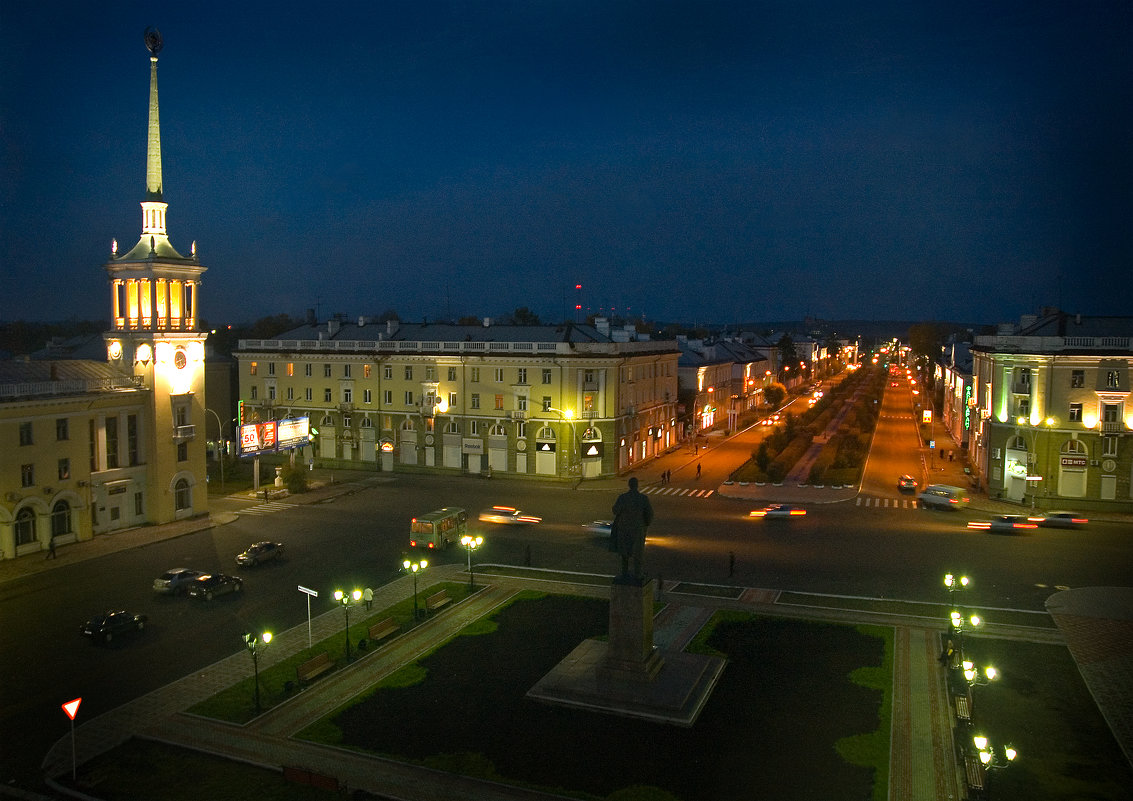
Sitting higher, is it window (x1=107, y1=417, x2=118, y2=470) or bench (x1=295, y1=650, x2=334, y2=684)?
window (x1=107, y1=417, x2=118, y2=470)

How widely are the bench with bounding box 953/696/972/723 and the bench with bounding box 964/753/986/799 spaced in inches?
86.1

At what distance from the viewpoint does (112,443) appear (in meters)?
45.1

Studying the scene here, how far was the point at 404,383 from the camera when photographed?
67.8 metres

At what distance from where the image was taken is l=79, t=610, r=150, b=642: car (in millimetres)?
27906

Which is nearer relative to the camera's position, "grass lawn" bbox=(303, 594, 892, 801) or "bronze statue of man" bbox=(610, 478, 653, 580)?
"grass lawn" bbox=(303, 594, 892, 801)

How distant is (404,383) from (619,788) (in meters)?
51.7

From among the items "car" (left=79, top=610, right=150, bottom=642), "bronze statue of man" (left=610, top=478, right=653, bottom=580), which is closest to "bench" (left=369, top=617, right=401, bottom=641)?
"car" (left=79, top=610, right=150, bottom=642)

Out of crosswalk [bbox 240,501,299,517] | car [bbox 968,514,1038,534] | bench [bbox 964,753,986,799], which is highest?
car [bbox 968,514,1038,534]

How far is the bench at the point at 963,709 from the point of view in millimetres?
22094

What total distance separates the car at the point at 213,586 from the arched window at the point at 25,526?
11.7 metres

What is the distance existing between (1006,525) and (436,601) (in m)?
31.0

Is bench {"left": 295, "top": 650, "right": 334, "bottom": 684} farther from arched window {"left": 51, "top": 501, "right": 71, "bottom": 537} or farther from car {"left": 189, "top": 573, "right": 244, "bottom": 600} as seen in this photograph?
arched window {"left": 51, "top": 501, "right": 71, "bottom": 537}

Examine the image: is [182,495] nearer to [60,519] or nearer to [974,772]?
[60,519]

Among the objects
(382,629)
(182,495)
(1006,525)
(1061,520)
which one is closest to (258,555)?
(382,629)
